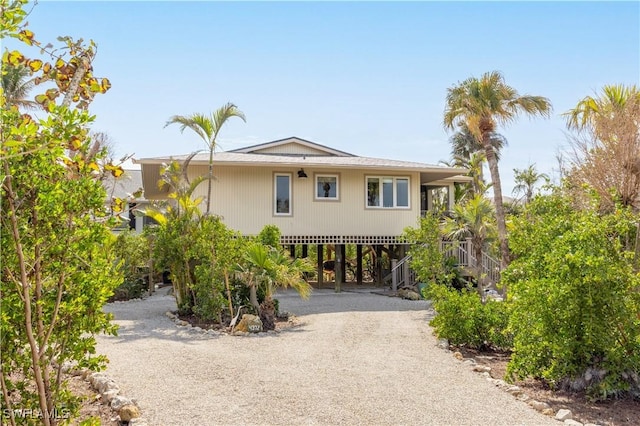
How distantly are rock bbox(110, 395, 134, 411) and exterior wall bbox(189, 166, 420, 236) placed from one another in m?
11.4

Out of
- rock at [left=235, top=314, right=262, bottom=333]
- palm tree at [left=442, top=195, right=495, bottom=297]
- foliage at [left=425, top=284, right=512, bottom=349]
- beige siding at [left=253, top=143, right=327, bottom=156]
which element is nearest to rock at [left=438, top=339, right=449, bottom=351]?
foliage at [left=425, top=284, right=512, bottom=349]

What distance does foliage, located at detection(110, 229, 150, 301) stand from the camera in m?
16.6

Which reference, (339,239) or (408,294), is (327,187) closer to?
(339,239)

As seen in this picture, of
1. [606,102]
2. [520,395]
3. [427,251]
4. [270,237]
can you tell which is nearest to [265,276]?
[270,237]

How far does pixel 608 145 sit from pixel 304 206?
31.9 ft

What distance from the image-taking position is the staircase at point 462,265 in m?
16.2

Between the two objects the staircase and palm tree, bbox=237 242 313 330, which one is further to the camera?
the staircase

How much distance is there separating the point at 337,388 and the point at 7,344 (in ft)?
12.2

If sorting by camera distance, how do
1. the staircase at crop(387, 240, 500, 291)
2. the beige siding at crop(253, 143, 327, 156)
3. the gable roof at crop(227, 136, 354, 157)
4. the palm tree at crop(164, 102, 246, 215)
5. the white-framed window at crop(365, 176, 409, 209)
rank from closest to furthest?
1. the palm tree at crop(164, 102, 246, 215)
2. the staircase at crop(387, 240, 500, 291)
3. the white-framed window at crop(365, 176, 409, 209)
4. the gable roof at crop(227, 136, 354, 157)
5. the beige siding at crop(253, 143, 327, 156)

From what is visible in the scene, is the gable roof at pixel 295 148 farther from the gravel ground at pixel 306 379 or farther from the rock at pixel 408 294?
the gravel ground at pixel 306 379

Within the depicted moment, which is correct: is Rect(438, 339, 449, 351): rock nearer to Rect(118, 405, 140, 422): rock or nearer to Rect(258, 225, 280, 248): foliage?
Rect(118, 405, 140, 422): rock

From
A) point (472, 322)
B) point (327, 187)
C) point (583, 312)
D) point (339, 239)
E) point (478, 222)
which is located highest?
point (327, 187)

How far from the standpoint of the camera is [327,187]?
1744 cm

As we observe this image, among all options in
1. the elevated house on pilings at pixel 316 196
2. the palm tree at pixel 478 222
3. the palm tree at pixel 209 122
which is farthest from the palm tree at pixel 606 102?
the palm tree at pixel 209 122
